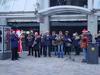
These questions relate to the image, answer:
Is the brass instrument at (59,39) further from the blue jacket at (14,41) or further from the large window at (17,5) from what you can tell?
the large window at (17,5)

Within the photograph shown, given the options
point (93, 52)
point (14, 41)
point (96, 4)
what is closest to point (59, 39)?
point (14, 41)

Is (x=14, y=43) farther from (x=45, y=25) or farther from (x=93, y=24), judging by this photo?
(x=93, y=24)

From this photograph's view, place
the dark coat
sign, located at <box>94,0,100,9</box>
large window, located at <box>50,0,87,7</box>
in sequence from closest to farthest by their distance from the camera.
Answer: the dark coat < sign, located at <box>94,0,100,9</box> < large window, located at <box>50,0,87,7</box>

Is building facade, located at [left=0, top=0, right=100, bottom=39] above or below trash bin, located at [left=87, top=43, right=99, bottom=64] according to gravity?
above

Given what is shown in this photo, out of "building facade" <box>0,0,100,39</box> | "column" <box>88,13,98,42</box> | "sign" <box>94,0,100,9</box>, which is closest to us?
"sign" <box>94,0,100,9</box>

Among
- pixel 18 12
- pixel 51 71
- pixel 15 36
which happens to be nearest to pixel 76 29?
pixel 18 12

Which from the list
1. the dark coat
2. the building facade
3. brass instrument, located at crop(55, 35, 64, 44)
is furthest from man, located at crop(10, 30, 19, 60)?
the building facade

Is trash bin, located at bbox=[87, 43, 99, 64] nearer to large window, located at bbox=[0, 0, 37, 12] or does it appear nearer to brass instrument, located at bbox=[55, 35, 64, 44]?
brass instrument, located at bbox=[55, 35, 64, 44]

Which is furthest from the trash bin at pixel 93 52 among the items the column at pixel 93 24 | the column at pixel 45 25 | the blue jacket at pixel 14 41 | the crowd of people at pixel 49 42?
the column at pixel 45 25

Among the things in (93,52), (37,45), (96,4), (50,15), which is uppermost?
(96,4)

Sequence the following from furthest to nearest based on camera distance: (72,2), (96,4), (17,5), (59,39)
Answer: (17,5) → (72,2) → (96,4) → (59,39)

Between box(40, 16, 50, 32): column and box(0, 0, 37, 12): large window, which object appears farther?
box(0, 0, 37, 12): large window

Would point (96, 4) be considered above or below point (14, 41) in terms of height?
above

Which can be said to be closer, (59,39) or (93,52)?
(93,52)
